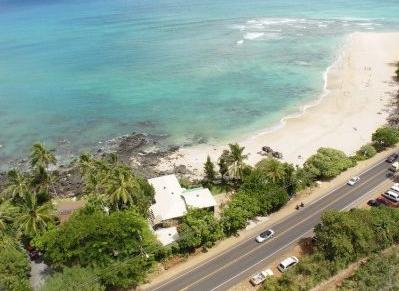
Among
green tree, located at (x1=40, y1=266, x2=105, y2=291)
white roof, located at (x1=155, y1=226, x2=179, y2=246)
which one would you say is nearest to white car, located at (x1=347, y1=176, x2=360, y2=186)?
white roof, located at (x1=155, y1=226, x2=179, y2=246)

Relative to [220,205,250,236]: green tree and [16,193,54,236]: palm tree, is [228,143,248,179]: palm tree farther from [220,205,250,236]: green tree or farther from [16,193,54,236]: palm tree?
[16,193,54,236]: palm tree

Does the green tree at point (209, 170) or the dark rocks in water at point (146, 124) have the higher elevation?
the green tree at point (209, 170)

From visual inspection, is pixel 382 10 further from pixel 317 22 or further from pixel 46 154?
pixel 46 154

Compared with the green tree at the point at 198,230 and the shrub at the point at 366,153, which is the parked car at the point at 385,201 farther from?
the green tree at the point at 198,230

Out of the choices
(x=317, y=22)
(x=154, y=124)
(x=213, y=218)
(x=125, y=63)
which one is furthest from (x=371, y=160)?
(x=317, y=22)

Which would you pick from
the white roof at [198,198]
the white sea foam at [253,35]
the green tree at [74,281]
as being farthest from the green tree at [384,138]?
the white sea foam at [253,35]

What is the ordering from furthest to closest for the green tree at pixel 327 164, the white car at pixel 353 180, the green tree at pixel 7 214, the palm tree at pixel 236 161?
the green tree at pixel 327 164, the white car at pixel 353 180, the palm tree at pixel 236 161, the green tree at pixel 7 214
